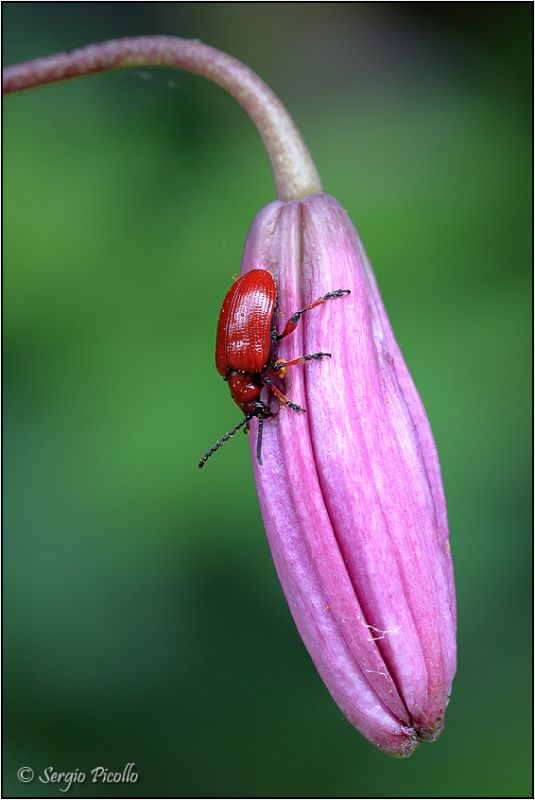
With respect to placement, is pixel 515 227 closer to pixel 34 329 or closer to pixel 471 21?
pixel 471 21

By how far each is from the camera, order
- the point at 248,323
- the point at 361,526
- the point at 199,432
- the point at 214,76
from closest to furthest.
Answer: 1. the point at 361,526
2. the point at 248,323
3. the point at 214,76
4. the point at 199,432

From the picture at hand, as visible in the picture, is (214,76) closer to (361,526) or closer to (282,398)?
(282,398)

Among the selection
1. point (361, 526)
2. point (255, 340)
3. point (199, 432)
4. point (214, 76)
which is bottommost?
point (361, 526)

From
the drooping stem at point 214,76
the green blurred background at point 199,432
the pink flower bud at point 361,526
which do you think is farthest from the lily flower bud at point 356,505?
the green blurred background at point 199,432

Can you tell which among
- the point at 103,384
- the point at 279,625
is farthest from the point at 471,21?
the point at 279,625

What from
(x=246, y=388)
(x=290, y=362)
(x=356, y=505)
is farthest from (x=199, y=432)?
(x=356, y=505)

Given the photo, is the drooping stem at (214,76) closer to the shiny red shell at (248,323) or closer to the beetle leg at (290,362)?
the shiny red shell at (248,323)
